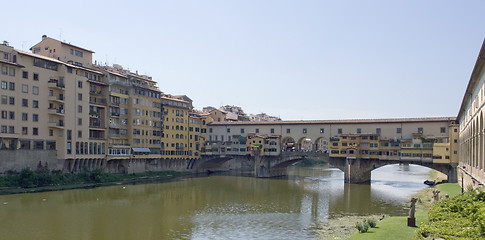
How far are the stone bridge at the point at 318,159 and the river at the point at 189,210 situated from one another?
526cm

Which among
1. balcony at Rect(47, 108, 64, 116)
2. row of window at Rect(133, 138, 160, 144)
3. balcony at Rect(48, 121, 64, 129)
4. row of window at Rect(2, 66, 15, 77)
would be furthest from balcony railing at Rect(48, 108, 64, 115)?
row of window at Rect(133, 138, 160, 144)

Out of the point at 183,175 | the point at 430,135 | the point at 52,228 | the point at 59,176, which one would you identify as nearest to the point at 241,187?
the point at 183,175

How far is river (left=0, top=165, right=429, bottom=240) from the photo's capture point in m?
32.3

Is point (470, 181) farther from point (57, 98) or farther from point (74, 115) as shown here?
point (57, 98)

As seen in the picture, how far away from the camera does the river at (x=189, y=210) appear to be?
3228 centimetres

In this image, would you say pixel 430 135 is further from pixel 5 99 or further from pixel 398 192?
pixel 5 99

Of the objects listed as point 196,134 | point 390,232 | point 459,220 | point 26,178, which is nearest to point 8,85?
point 26,178

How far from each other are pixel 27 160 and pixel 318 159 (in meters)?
46.9

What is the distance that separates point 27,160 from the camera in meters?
56.3

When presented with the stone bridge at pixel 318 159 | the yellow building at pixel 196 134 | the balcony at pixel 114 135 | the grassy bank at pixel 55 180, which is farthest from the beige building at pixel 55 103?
the stone bridge at pixel 318 159

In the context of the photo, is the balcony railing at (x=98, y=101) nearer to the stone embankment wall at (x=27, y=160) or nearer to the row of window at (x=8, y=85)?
the stone embankment wall at (x=27, y=160)

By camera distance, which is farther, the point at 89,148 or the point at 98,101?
the point at 98,101

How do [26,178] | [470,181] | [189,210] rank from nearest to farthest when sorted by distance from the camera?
1. [470,181]
2. [189,210]
3. [26,178]

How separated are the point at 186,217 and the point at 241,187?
27.4 metres
